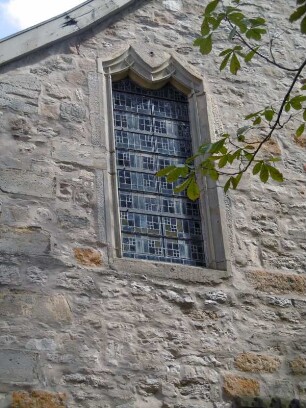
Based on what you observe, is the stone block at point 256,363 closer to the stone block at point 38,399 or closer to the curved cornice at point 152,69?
the stone block at point 38,399

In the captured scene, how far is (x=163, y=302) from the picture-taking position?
723cm

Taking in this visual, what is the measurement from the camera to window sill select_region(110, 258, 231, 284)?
7.29 m

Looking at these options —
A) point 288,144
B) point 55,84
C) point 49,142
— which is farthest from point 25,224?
point 288,144

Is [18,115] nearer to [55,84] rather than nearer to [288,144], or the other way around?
[55,84]

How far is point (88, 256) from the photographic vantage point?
7.23 metres

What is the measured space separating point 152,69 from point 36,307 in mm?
2656

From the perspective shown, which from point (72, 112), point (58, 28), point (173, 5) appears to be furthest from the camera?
point (173, 5)

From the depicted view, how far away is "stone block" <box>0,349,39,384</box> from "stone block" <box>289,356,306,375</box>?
1902 millimetres

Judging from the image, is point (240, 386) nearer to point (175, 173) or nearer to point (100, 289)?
point (100, 289)

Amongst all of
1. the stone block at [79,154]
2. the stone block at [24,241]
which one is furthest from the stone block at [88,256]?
the stone block at [79,154]

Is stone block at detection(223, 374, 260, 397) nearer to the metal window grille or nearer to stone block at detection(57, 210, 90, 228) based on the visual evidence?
the metal window grille

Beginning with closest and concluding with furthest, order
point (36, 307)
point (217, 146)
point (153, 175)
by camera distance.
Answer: point (217, 146) → point (36, 307) → point (153, 175)

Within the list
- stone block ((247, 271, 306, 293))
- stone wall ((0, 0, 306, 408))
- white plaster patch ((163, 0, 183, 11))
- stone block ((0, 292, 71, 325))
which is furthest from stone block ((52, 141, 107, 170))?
white plaster patch ((163, 0, 183, 11))

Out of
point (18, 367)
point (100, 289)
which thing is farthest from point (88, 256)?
point (18, 367)
